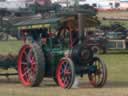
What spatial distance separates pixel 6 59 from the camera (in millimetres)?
19125

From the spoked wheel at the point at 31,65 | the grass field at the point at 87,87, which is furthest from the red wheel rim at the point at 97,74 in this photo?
the spoked wheel at the point at 31,65

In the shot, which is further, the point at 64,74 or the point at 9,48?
the point at 9,48

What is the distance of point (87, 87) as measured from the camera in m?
17.2

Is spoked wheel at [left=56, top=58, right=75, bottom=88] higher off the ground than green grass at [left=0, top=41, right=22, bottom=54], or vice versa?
spoked wheel at [left=56, top=58, right=75, bottom=88]

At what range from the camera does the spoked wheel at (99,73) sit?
1655 cm

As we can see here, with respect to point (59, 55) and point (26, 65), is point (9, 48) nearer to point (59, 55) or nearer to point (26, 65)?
point (26, 65)

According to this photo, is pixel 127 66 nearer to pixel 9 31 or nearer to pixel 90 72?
pixel 90 72

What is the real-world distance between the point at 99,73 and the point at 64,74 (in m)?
1.13

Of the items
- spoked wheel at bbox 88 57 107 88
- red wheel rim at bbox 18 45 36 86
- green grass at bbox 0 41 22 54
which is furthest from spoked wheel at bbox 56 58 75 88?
green grass at bbox 0 41 22 54

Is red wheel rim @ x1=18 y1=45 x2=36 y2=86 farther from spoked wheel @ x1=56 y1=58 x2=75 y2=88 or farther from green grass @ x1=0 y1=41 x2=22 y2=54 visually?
green grass @ x1=0 y1=41 x2=22 y2=54

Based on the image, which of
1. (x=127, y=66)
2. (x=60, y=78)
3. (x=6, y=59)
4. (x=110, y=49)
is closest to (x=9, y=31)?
(x=110, y=49)

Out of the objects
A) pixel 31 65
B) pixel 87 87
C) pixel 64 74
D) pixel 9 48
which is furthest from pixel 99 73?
pixel 9 48

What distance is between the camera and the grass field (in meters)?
14.3

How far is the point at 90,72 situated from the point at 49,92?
2.41 m
